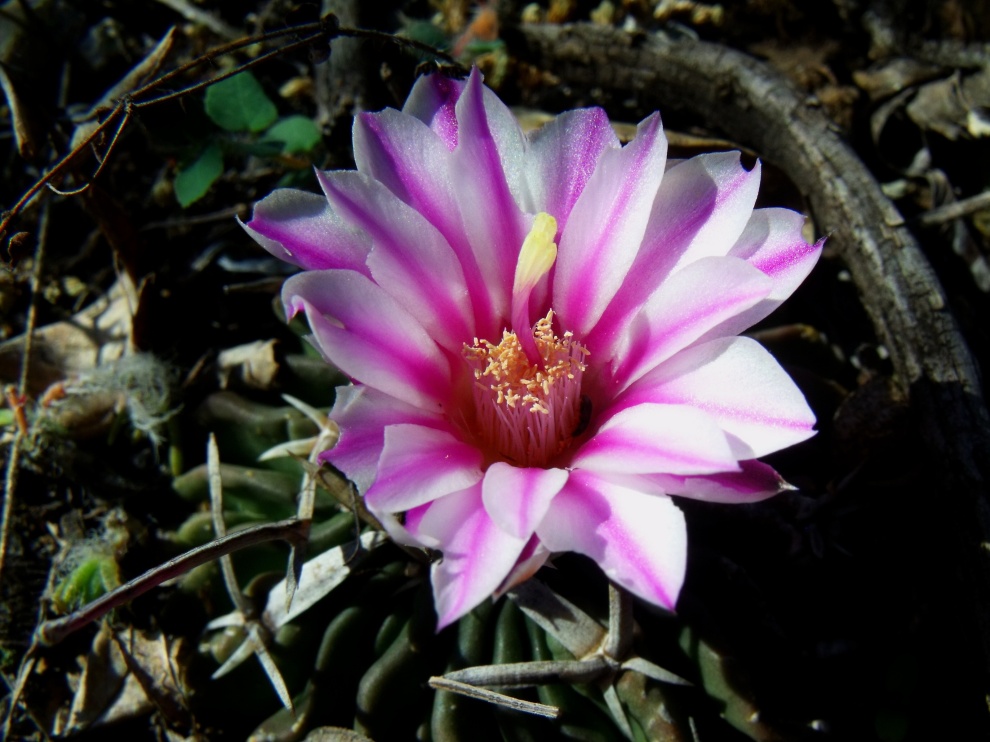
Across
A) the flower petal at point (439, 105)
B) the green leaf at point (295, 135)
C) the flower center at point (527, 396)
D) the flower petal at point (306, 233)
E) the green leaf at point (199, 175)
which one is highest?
the flower petal at point (439, 105)

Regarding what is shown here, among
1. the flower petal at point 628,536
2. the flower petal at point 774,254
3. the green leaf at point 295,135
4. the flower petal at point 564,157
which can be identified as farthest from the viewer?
the green leaf at point 295,135

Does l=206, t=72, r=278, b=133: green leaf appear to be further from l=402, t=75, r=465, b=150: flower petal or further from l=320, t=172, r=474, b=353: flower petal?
l=320, t=172, r=474, b=353: flower petal

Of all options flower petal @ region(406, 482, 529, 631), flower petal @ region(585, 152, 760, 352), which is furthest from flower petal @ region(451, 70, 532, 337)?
flower petal @ region(406, 482, 529, 631)

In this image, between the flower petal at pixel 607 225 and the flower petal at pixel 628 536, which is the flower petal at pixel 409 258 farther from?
the flower petal at pixel 628 536

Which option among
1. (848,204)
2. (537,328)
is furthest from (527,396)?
(848,204)

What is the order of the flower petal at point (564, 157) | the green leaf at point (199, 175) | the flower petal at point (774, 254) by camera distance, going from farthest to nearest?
the green leaf at point (199, 175) < the flower petal at point (564, 157) < the flower petal at point (774, 254)

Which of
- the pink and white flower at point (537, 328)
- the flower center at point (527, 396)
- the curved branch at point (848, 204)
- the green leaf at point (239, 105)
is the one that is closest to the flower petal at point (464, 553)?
the pink and white flower at point (537, 328)

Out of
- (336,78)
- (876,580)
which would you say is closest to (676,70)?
(336,78)

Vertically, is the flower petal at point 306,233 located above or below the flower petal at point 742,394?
above

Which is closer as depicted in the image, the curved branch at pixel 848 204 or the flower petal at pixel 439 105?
the flower petal at pixel 439 105
